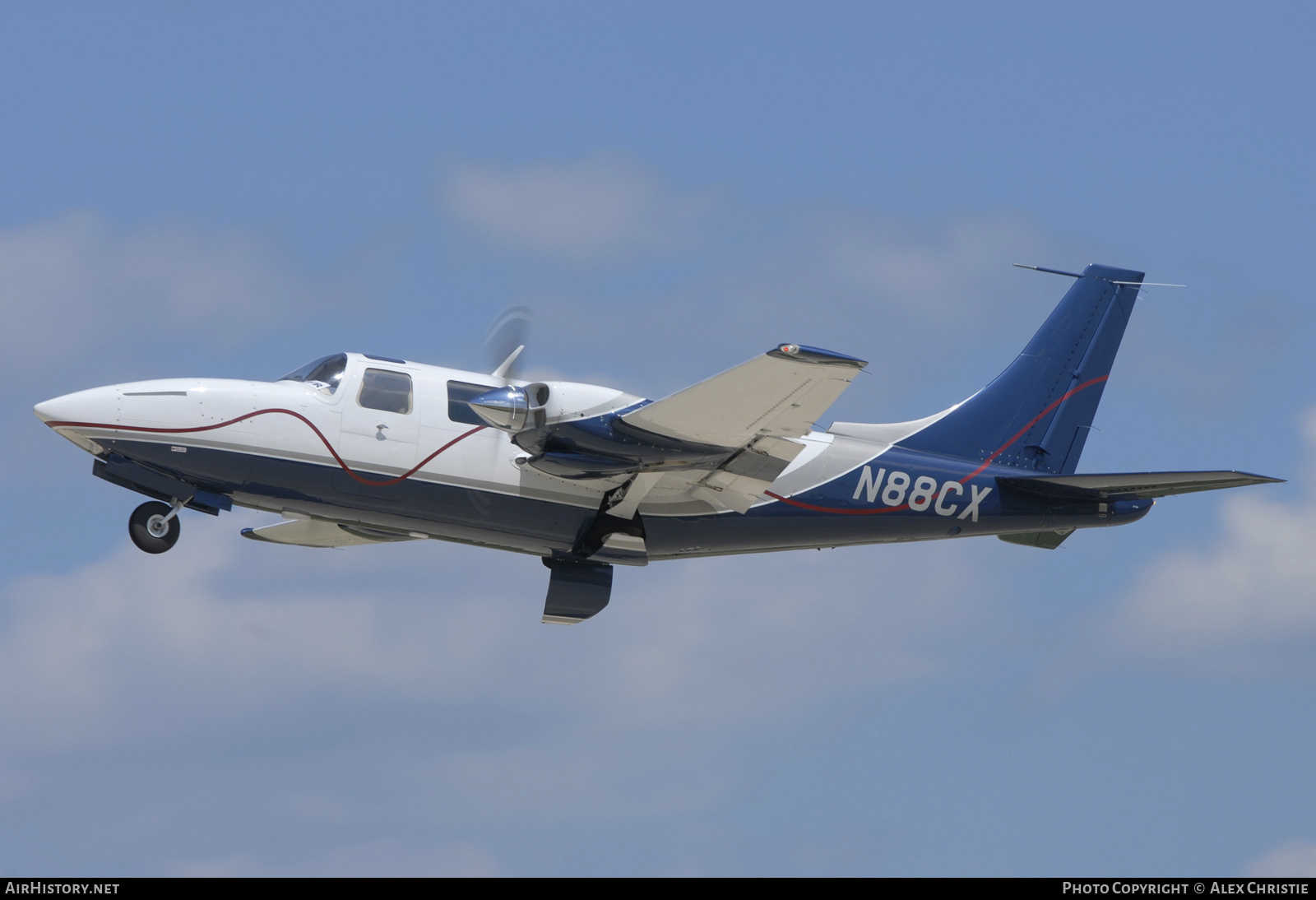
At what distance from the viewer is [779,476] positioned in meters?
22.5

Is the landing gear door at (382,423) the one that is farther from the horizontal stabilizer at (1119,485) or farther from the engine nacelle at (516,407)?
the horizontal stabilizer at (1119,485)

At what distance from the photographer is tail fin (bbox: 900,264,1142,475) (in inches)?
960

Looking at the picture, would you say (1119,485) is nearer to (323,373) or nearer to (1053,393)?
(1053,393)

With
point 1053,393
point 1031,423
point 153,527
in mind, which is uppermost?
point 1053,393

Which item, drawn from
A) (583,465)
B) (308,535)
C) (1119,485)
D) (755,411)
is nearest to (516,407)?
(583,465)

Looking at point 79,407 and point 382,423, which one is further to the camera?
point 382,423

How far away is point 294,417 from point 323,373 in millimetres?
833

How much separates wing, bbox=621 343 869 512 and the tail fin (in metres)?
3.74

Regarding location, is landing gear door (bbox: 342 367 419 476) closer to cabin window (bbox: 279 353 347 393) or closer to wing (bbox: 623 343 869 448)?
cabin window (bbox: 279 353 347 393)

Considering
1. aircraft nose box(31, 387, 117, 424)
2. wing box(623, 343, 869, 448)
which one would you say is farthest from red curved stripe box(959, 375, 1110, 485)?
aircraft nose box(31, 387, 117, 424)

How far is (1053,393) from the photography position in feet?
83.0

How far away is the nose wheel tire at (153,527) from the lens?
68.0 ft

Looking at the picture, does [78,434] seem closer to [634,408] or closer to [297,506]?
[297,506]

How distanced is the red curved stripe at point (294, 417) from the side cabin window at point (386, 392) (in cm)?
71
